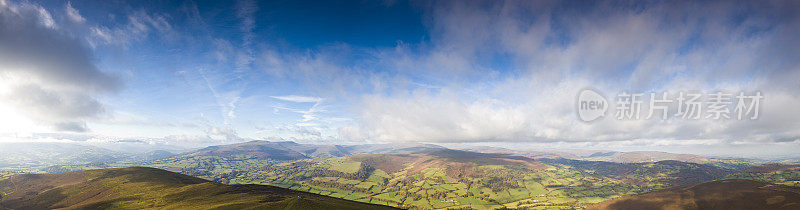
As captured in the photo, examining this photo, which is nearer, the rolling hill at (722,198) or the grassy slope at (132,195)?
the grassy slope at (132,195)

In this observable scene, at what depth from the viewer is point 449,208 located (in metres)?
198

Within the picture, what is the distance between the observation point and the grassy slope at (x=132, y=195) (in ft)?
288

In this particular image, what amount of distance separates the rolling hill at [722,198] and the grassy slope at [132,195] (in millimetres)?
155827

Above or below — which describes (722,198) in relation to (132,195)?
above

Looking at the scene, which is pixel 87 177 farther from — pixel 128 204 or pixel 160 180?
pixel 128 204

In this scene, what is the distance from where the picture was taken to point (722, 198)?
133750mm

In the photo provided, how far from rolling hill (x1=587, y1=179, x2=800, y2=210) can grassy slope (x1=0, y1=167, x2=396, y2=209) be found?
15583cm

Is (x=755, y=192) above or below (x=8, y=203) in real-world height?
above

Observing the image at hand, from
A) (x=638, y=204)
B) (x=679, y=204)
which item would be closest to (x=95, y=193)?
(x=638, y=204)

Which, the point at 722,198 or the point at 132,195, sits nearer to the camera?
the point at 132,195

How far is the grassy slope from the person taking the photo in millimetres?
87875

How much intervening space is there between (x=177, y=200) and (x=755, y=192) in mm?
266350

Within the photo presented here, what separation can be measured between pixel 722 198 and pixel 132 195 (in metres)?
284

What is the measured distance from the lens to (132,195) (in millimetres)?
112312
